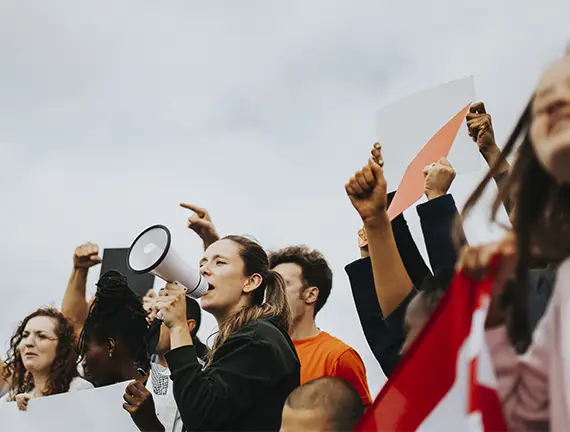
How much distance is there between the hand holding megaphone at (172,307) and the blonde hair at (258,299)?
19 cm

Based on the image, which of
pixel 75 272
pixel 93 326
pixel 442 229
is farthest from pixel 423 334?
pixel 75 272

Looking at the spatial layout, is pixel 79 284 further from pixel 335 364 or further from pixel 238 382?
pixel 238 382

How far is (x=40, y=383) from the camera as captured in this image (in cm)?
426

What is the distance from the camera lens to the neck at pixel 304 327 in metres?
4.26

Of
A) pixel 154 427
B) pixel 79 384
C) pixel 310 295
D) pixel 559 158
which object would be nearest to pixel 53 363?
pixel 79 384

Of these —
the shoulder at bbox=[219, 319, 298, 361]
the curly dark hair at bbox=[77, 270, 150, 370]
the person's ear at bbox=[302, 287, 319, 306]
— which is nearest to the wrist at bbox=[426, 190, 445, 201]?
the shoulder at bbox=[219, 319, 298, 361]

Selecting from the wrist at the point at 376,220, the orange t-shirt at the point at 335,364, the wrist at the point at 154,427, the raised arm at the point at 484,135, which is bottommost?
the wrist at the point at 154,427

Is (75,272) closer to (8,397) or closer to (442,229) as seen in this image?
(8,397)

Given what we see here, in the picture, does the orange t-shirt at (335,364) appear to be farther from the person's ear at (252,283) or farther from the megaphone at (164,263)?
the megaphone at (164,263)

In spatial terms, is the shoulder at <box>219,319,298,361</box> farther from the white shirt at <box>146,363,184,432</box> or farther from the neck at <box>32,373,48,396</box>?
the neck at <box>32,373,48,396</box>

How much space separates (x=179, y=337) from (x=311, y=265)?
5.32ft

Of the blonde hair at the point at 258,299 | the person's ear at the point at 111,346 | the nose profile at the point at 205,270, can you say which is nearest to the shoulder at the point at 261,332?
the blonde hair at the point at 258,299

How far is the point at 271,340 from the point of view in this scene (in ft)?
10.3

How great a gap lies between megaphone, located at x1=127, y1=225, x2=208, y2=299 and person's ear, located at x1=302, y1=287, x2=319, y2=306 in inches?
34.0
